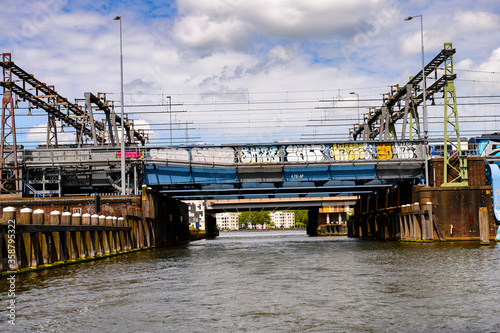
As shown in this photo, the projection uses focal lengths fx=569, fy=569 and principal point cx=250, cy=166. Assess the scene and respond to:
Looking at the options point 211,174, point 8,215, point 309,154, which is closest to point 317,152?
point 309,154

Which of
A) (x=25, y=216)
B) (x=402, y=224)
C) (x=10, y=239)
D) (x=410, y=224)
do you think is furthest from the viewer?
(x=402, y=224)

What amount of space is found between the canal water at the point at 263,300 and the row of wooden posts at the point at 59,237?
100 centimetres

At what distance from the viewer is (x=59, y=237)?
2477 cm

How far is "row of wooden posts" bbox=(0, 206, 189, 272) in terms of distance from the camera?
1892 centimetres

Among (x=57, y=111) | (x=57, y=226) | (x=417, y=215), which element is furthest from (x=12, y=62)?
(x=417, y=215)

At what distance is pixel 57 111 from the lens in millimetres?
60250

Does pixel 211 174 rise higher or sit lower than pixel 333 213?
higher

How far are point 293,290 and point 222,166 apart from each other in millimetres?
35068

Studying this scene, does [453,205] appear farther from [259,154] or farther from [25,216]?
[25,216]

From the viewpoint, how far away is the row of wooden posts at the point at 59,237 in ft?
62.1

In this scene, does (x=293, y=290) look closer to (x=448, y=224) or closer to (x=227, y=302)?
(x=227, y=302)

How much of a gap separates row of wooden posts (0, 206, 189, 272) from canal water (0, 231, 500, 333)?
1.00m

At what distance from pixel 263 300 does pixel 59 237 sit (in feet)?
45.5

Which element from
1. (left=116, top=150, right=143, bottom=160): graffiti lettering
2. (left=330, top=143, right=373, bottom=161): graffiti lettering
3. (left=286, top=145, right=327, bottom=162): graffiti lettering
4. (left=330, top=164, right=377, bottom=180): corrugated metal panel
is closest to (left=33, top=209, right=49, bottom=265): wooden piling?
(left=116, top=150, right=143, bottom=160): graffiti lettering
